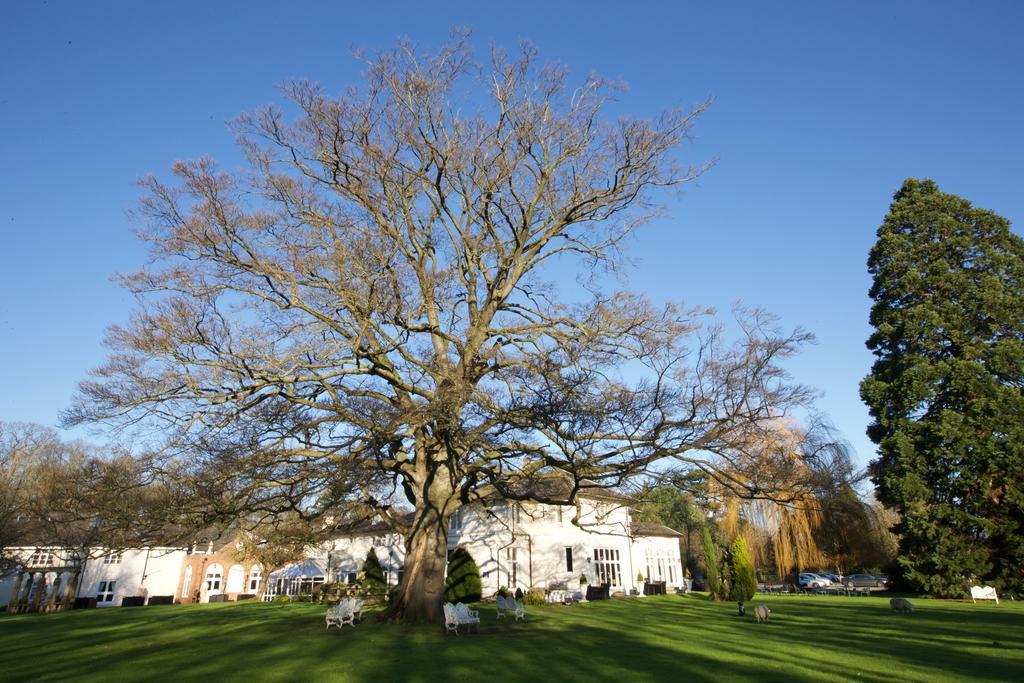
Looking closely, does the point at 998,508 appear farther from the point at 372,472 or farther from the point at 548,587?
the point at 372,472

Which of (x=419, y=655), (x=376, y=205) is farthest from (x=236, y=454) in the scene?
(x=376, y=205)

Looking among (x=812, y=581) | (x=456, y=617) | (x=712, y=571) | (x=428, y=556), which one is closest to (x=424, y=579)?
(x=428, y=556)

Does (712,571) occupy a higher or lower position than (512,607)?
higher

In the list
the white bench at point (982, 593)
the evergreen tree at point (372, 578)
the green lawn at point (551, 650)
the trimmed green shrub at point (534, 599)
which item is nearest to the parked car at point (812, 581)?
the white bench at point (982, 593)

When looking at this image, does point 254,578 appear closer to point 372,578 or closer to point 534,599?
point 372,578

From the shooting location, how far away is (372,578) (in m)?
25.8

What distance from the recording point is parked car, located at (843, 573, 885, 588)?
36.8m

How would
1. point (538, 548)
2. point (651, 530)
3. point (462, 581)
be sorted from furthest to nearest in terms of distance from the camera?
point (651, 530) → point (538, 548) → point (462, 581)

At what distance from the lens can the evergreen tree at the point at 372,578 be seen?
79.0ft

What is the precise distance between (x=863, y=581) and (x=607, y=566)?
19.8 meters

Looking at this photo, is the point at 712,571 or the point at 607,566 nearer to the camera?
the point at 712,571

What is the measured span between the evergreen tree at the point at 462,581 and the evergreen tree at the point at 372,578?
11.5 ft

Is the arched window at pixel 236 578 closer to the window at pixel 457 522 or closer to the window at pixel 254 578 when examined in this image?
the window at pixel 254 578

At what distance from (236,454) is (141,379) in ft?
8.32
